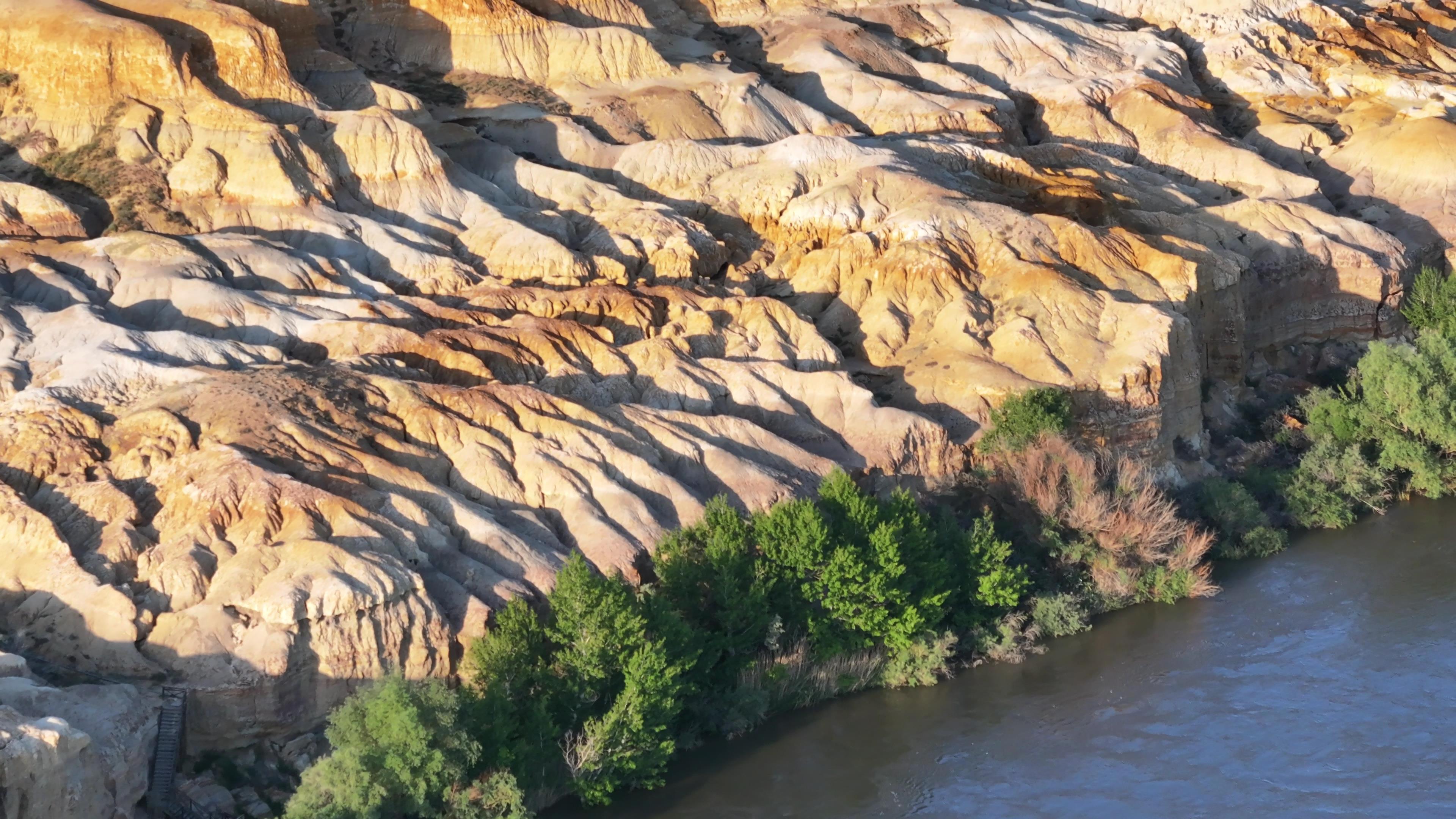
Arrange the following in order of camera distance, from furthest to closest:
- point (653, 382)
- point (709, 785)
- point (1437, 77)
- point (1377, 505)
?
point (1437, 77) < point (1377, 505) < point (653, 382) < point (709, 785)

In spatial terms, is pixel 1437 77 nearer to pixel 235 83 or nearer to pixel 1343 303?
pixel 1343 303

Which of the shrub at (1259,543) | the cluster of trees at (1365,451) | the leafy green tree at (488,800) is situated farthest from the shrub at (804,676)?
the cluster of trees at (1365,451)

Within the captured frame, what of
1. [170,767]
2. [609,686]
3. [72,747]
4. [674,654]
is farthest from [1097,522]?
[72,747]

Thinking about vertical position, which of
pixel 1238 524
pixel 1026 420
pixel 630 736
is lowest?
pixel 630 736

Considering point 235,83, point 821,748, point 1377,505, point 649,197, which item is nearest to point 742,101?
point 649,197

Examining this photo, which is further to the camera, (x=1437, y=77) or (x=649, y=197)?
(x=1437, y=77)

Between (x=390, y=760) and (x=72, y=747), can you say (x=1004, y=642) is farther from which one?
(x=72, y=747)

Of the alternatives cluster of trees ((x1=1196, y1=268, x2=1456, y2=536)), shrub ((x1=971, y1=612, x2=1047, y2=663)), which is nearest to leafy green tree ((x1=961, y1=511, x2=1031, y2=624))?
shrub ((x1=971, y1=612, x2=1047, y2=663))
